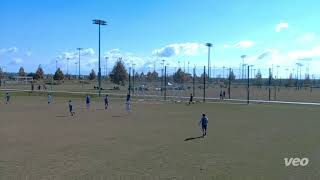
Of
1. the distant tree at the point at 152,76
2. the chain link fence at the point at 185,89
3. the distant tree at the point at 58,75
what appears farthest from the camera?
the distant tree at the point at 58,75

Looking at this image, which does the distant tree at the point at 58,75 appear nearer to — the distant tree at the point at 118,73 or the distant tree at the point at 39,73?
the distant tree at the point at 39,73

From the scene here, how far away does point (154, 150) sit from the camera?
1795 cm

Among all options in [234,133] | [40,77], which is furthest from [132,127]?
[40,77]

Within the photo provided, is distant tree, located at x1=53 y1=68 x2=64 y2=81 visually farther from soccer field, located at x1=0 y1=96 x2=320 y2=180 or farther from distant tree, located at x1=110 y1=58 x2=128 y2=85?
soccer field, located at x1=0 y1=96 x2=320 y2=180

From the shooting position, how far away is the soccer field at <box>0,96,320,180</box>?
45.4 feet

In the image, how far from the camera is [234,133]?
23.4 m

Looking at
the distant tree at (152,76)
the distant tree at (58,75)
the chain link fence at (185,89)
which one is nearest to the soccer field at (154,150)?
the chain link fence at (185,89)

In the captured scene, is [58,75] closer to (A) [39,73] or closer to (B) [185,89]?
(A) [39,73]

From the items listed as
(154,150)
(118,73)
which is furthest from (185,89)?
(154,150)

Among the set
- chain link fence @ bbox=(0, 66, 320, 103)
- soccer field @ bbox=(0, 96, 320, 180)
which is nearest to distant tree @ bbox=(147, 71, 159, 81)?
chain link fence @ bbox=(0, 66, 320, 103)

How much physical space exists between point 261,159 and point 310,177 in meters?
3.06

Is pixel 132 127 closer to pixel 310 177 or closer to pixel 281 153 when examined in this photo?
pixel 281 153

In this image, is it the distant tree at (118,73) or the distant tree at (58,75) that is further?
the distant tree at (58,75)

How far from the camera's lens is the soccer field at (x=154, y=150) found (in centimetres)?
1385
